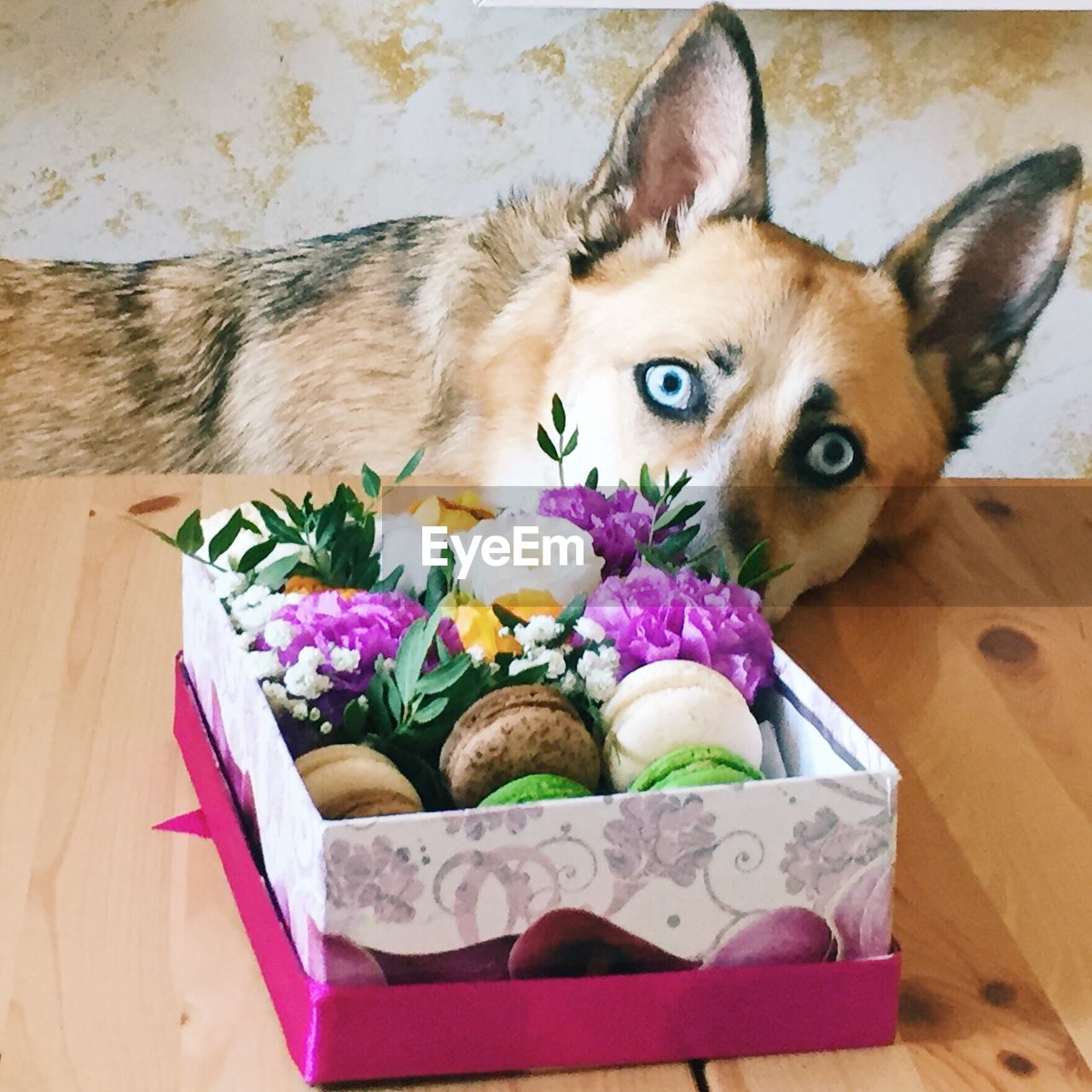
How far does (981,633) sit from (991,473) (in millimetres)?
344

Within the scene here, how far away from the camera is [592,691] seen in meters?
0.65

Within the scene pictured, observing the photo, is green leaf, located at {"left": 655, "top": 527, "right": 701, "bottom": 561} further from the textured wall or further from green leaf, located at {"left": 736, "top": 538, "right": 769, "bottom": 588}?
the textured wall

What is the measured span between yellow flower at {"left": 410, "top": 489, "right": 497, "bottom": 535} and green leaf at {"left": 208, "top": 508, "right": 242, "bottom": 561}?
0.12 meters

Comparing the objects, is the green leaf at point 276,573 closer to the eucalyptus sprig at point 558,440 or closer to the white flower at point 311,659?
the white flower at point 311,659

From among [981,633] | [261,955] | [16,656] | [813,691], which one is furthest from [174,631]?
[981,633]

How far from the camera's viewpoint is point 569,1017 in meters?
0.54

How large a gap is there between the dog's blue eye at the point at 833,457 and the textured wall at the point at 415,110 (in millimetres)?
190

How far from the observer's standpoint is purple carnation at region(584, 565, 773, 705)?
2.17ft

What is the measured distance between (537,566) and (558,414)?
12.2 inches

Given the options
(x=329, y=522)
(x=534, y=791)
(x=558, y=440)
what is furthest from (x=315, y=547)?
(x=558, y=440)

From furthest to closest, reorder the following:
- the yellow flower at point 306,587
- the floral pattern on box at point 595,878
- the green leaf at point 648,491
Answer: the green leaf at point 648,491 → the yellow flower at point 306,587 → the floral pattern on box at point 595,878

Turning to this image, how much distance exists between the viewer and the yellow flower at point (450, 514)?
796 millimetres

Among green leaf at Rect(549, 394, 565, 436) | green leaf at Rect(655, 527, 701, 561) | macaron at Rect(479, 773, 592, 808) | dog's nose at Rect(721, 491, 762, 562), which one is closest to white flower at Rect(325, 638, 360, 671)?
macaron at Rect(479, 773, 592, 808)

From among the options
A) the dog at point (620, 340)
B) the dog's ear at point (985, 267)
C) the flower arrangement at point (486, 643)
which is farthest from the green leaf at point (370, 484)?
the dog's ear at point (985, 267)
